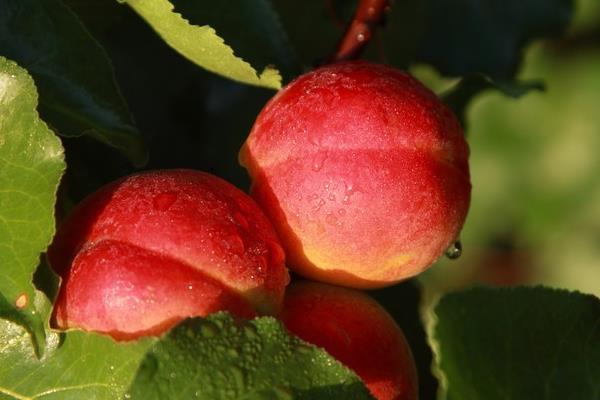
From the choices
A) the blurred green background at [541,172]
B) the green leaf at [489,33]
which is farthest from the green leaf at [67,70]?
the blurred green background at [541,172]

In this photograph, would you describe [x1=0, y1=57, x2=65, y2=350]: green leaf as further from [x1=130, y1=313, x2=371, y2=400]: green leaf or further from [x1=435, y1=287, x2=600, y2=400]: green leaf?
[x1=435, y1=287, x2=600, y2=400]: green leaf

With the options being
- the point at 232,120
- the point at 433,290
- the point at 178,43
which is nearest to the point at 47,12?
the point at 178,43

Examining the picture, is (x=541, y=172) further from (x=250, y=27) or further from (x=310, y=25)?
(x=250, y=27)

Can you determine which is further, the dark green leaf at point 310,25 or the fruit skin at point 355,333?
the dark green leaf at point 310,25

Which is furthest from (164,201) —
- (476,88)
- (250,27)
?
(476,88)

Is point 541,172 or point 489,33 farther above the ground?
point 489,33

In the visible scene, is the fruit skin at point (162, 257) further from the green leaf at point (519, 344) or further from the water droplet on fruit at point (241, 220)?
the green leaf at point (519, 344)

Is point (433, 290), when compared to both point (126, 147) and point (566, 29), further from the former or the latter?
point (126, 147)
